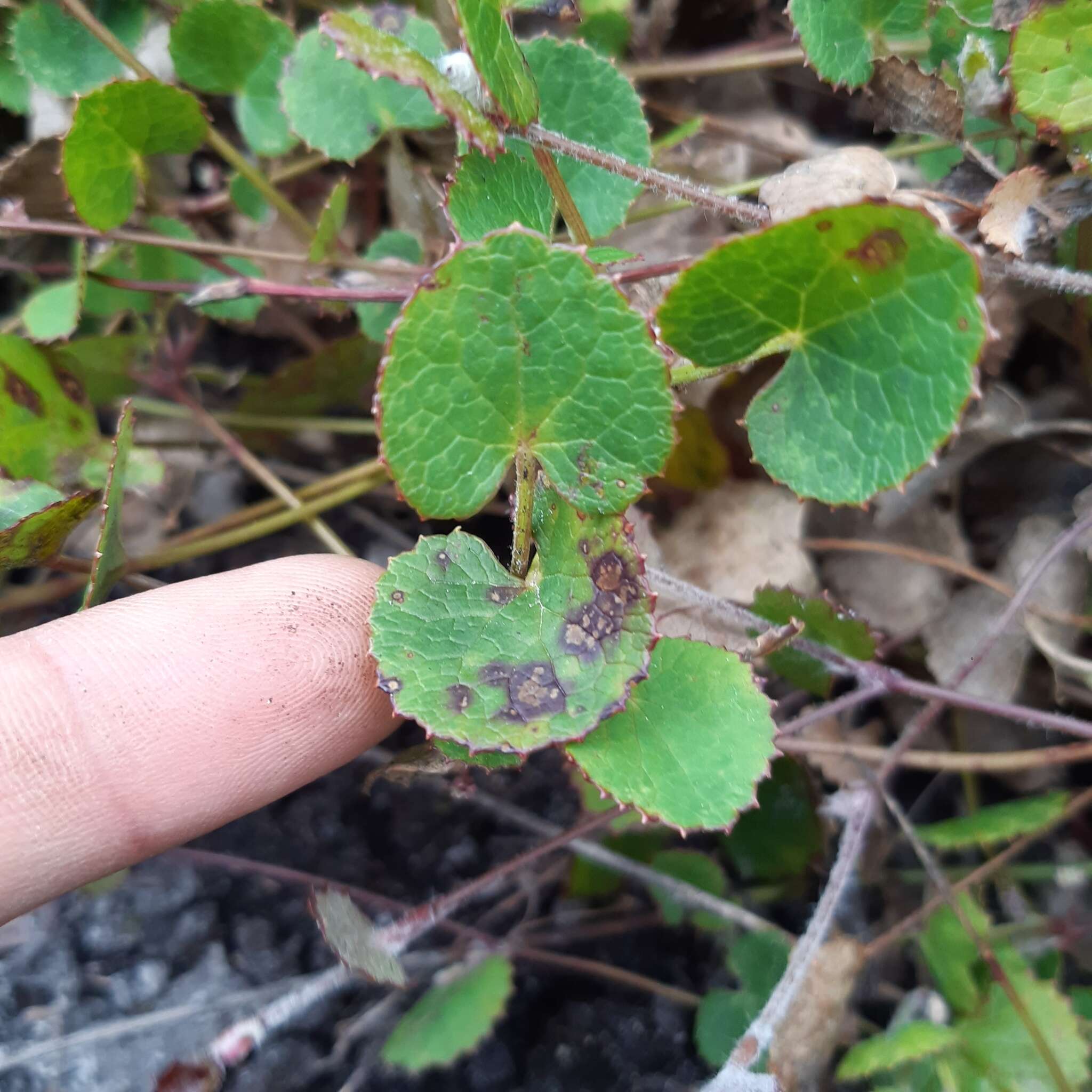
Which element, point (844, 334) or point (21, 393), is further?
point (21, 393)

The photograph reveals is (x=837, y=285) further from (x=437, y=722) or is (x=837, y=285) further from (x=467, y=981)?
(x=467, y=981)

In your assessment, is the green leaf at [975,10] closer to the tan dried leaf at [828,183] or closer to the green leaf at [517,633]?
the tan dried leaf at [828,183]

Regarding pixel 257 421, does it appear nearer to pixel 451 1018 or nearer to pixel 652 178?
pixel 652 178

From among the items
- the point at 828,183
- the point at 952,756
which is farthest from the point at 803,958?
the point at 828,183

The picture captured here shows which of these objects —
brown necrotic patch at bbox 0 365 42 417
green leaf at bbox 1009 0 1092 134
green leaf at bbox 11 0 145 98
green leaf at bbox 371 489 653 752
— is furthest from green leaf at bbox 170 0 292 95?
green leaf at bbox 1009 0 1092 134

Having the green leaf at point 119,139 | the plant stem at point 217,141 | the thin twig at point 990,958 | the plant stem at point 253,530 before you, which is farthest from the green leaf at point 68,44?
the thin twig at point 990,958
